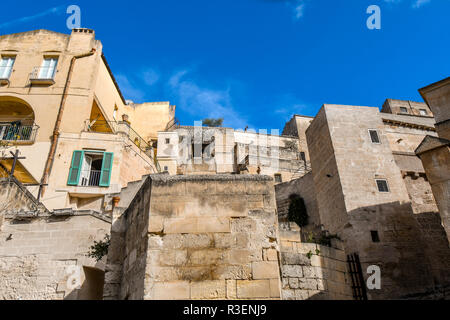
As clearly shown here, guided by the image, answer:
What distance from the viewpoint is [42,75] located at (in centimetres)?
1936

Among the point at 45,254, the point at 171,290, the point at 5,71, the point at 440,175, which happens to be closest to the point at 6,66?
Answer: the point at 5,71

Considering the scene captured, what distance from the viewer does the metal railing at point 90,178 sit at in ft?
53.7

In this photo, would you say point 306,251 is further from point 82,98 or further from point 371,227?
point 82,98

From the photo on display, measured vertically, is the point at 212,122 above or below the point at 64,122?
above

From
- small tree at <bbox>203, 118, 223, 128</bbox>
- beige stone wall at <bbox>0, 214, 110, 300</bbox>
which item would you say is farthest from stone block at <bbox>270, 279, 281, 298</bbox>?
small tree at <bbox>203, 118, 223, 128</bbox>

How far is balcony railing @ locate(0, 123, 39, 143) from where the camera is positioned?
685 inches

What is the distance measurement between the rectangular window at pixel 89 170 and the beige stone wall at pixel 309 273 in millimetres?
11508

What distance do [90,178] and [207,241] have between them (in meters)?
13.9

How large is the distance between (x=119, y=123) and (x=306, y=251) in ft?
50.5

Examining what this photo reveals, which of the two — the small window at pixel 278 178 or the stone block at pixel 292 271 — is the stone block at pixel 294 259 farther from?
the small window at pixel 278 178

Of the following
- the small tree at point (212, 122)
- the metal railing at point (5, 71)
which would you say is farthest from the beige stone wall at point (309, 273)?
the small tree at point (212, 122)

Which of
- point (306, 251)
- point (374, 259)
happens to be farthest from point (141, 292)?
point (374, 259)

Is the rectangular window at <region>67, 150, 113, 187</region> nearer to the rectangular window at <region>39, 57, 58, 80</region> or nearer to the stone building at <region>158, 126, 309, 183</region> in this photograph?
the rectangular window at <region>39, 57, 58, 80</region>

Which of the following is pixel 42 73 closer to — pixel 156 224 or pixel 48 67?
pixel 48 67
